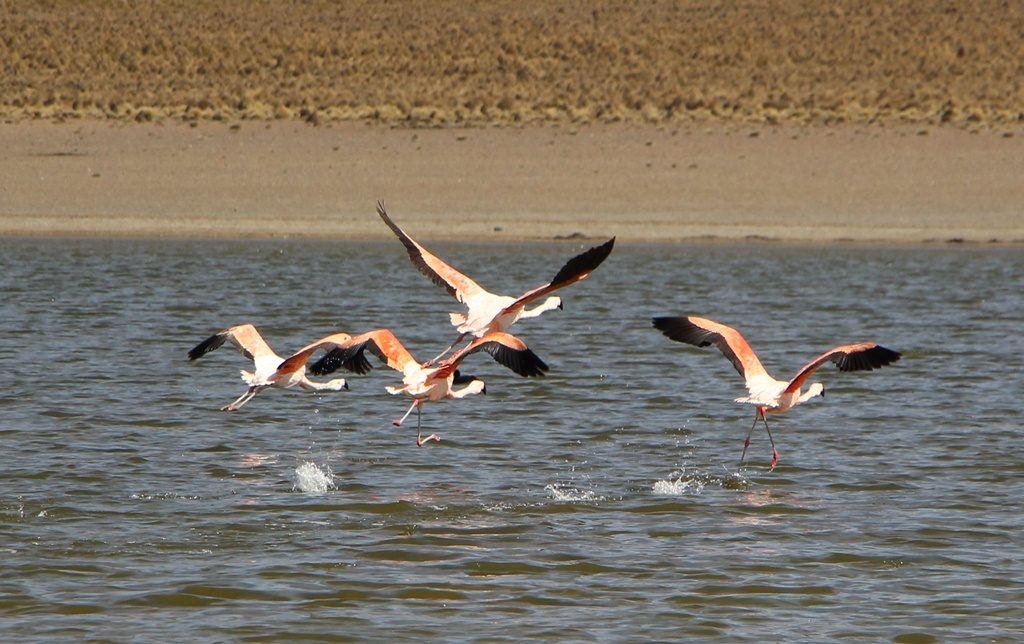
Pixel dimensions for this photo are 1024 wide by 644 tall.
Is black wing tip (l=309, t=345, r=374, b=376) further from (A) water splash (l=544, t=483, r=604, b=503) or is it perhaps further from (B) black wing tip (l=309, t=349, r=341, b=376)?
(A) water splash (l=544, t=483, r=604, b=503)

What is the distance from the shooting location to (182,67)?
4609 cm

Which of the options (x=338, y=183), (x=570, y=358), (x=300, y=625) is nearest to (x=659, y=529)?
(x=300, y=625)

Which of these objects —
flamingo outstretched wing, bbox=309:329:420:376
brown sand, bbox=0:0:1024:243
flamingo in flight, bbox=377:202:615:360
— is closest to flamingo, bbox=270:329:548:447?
Result: flamingo outstretched wing, bbox=309:329:420:376

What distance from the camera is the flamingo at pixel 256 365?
12.6m

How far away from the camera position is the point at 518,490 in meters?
12.0

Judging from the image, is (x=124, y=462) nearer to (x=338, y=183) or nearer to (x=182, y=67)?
(x=338, y=183)

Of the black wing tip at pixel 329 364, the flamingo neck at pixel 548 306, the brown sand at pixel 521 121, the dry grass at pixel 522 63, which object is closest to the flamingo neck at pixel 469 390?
→ the flamingo neck at pixel 548 306

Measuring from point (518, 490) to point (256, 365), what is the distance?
226 cm

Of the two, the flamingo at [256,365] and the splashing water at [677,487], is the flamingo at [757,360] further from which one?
the flamingo at [256,365]

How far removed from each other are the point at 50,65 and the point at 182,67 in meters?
3.39

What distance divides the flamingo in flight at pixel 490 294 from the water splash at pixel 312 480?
45.6 inches

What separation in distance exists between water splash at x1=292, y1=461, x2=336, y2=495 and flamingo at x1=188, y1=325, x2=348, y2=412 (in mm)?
676

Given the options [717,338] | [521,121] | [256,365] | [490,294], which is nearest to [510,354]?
[490,294]

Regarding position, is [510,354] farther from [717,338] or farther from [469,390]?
[717,338]
